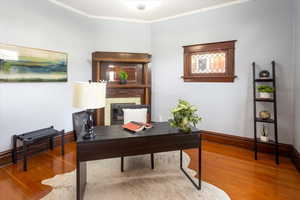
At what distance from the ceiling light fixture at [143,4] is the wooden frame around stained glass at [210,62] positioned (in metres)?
1.11

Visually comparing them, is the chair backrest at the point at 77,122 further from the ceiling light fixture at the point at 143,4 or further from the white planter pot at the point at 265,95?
the white planter pot at the point at 265,95

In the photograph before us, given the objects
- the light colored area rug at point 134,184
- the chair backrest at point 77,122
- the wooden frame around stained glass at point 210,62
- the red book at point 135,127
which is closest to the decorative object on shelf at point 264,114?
the wooden frame around stained glass at point 210,62

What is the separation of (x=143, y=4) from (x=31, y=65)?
2.29m

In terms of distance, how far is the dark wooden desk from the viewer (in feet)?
5.78

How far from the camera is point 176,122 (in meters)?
2.09

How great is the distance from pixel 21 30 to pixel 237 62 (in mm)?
3787

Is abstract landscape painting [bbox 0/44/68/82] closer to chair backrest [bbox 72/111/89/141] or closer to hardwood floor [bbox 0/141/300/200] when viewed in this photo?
chair backrest [bbox 72/111/89/141]

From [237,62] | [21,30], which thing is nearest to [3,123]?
[21,30]

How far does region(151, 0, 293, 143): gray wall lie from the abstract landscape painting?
217 cm

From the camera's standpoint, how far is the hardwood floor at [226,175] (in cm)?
209

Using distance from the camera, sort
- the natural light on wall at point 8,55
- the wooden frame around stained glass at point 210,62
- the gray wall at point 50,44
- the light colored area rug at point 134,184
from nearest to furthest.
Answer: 1. the light colored area rug at point 134,184
2. the natural light on wall at point 8,55
3. the gray wall at point 50,44
4. the wooden frame around stained glass at point 210,62

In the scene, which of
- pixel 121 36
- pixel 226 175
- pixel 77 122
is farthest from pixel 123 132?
pixel 121 36

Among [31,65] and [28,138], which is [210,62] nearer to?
[31,65]

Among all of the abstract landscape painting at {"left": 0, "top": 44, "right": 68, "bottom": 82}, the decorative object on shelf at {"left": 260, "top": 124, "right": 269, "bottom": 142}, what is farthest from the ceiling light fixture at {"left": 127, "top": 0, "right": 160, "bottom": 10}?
the decorative object on shelf at {"left": 260, "top": 124, "right": 269, "bottom": 142}
